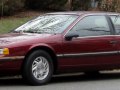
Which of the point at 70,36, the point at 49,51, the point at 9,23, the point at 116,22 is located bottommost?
the point at 9,23

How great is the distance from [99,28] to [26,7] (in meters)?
12.6

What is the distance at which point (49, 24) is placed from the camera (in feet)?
37.6

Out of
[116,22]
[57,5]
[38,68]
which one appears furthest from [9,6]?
[38,68]

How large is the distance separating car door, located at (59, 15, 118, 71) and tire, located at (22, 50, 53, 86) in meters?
0.35

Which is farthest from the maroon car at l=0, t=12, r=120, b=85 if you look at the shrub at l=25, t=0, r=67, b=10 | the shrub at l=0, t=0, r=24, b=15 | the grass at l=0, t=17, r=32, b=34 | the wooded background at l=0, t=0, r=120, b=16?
the shrub at l=25, t=0, r=67, b=10

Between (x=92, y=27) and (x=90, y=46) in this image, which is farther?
(x=92, y=27)

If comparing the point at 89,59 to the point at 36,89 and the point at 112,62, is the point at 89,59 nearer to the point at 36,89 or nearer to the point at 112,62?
the point at 112,62

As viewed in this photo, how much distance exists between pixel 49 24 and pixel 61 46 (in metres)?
0.85

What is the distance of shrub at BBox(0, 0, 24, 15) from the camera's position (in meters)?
21.0

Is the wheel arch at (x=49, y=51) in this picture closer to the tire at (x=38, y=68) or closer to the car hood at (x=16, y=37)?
the tire at (x=38, y=68)

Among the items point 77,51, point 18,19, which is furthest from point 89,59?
point 18,19

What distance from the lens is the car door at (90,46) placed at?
1100 cm

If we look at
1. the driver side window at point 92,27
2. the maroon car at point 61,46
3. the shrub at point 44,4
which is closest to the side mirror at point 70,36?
the maroon car at point 61,46

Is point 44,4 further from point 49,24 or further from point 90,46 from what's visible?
point 90,46
